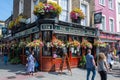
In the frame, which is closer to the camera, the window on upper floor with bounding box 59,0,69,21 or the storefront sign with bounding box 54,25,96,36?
the storefront sign with bounding box 54,25,96,36

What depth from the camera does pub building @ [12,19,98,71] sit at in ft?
42.5

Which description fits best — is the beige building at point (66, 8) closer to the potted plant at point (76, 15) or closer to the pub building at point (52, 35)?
the potted plant at point (76, 15)

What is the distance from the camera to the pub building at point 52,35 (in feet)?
42.5

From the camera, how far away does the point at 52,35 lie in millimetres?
13219

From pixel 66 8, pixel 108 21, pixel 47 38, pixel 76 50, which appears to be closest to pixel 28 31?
pixel 47 38

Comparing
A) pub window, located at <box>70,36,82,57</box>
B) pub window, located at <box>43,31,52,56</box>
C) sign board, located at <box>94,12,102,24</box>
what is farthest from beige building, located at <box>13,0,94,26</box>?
pub window, located at <box>43,31,52,56</box>

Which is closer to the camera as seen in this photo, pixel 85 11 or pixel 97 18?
pixel 97 18

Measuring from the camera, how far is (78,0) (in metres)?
16.4

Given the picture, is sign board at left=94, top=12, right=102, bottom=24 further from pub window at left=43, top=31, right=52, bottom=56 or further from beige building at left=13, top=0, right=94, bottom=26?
pub window at left=43, top=31, right=52, bottom=56

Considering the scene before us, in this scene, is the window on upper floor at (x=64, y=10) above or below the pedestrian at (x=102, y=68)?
above

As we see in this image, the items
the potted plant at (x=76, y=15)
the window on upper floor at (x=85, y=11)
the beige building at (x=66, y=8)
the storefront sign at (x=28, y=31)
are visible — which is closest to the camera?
the storefront sign at (x=28, y=31)

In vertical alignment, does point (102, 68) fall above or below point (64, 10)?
below

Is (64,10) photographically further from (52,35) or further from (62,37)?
(52,35)

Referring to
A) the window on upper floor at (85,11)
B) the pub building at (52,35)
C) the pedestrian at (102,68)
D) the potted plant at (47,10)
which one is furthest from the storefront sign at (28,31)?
the pedestrian at (102,68)
